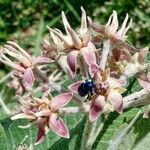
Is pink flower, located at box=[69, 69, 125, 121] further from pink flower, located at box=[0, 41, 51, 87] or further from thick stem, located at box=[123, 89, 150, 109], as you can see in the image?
pink flower, located at box=[0, 41, 51, 87]

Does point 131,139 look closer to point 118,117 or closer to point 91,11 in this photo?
point 118,117

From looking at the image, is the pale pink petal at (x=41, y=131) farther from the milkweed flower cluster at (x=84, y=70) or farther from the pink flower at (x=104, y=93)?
the pink flower at (x=104, y=93)

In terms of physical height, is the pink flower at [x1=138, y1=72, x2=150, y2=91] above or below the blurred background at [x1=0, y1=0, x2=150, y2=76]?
above

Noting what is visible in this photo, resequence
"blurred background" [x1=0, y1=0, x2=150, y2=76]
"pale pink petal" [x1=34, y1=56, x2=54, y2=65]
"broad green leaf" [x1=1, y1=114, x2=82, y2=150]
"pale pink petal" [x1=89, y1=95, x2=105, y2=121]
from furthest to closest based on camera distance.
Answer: "blurred background" [x1=0, y1=0, x2=150, y2=76] < "broad green leaf" [x1=1, y1=114, x2=82, y2=150] < "pale pink petal" [x1=34, y1=56, x2=54, y2=65] < "pale pink petal" [x1=89, y1=95, x2=105, y2=121]

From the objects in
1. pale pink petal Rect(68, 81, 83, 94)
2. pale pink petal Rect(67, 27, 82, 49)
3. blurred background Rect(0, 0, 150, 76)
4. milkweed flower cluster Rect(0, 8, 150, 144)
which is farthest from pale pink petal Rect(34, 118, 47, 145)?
blurred background Rect(0, 0, 150, 76)

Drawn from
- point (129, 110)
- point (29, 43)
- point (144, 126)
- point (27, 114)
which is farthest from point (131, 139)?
point (29, 43)

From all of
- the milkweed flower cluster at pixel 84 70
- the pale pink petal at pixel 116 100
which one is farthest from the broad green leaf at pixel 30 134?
the pale pink petal at pixel 116 100

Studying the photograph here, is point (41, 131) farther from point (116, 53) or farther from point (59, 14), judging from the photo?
point (59, 14)
